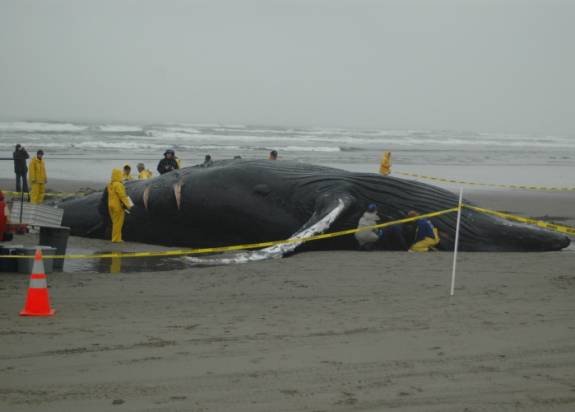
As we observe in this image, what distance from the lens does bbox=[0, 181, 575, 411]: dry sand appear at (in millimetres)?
5535

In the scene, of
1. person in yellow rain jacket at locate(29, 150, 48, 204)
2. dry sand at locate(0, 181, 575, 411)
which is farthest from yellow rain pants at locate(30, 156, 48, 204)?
dry sand at locate(0, 181, 575, 411)

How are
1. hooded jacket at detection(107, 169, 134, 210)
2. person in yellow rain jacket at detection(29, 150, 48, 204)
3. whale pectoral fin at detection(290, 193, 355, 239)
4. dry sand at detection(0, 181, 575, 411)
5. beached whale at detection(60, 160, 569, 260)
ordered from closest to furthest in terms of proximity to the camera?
dry sand at detection(0, 181, 575, 411) < whale pectoral fin at detection(290, 193, 355, 239) < beached whale at detection(60, 160, 569, 260) < hooded jacket at detection(107, 169, 134, 210) < person in yellow rain jacket at detection(29, 150, 48, 204)

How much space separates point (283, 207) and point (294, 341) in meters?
7.29

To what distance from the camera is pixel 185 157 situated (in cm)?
4494

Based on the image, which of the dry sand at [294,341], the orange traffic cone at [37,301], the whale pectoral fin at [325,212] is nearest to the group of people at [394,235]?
the whale pectoral fin at [325,212]

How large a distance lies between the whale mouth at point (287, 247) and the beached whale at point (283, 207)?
0.07 ft

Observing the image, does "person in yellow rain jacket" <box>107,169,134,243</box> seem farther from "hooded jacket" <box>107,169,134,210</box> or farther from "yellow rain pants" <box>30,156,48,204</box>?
"yellow rain pants" <box>30,156,48,204</box>

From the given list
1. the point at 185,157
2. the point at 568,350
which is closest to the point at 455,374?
the point at 568,350

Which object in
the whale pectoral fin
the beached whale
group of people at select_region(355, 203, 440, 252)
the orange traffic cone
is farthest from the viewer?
the beached whale

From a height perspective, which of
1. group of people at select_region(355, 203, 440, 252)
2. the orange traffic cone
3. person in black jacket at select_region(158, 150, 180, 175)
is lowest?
the orange traffic cone

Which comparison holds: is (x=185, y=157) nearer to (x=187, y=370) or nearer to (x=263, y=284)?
(x=263, y=284)

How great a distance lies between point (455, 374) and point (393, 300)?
108 inches

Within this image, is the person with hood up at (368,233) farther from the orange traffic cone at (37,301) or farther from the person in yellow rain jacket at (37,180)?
the person in yellow rain jacket at (37,180)

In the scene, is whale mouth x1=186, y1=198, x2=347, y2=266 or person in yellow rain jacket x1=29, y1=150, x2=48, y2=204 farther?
person in yellow rain jacket x1=29, y1=150, x2=48, y2=204
